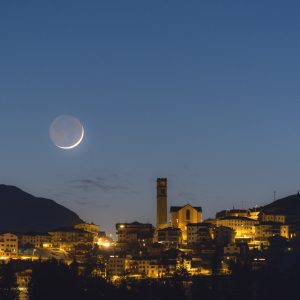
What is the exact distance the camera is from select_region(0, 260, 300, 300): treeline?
5556 cm

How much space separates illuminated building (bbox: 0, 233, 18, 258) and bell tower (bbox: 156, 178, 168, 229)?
14.4 m

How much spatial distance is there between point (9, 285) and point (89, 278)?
576 centimetres

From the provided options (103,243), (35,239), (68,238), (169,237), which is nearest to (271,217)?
(169,237)

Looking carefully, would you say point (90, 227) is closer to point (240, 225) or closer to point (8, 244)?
point (8, 244)

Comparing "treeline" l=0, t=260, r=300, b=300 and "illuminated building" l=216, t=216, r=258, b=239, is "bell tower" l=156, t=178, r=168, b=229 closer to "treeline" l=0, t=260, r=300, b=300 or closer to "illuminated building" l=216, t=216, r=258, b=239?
"illuminated building" l=216, t=216, r=258, b=239

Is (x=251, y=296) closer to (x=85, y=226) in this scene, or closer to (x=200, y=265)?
(x=200, y=265)

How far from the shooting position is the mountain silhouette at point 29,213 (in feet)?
467

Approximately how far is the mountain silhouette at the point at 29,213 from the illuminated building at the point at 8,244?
6133 cm

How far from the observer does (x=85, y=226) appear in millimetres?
87750

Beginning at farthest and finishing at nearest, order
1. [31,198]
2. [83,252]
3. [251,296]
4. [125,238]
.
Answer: [31,198] < [125,238] < [83,252] < [251,296]

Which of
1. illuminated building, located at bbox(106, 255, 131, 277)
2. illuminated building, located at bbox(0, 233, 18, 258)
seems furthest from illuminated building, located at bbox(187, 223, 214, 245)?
illuminated building, located at bbox(0, 233, 18, 258)

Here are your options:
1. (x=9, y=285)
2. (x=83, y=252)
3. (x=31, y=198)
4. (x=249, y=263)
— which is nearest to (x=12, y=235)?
(x=83, y=252)

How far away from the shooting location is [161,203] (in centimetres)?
8088

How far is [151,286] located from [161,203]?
2410 centimetres
